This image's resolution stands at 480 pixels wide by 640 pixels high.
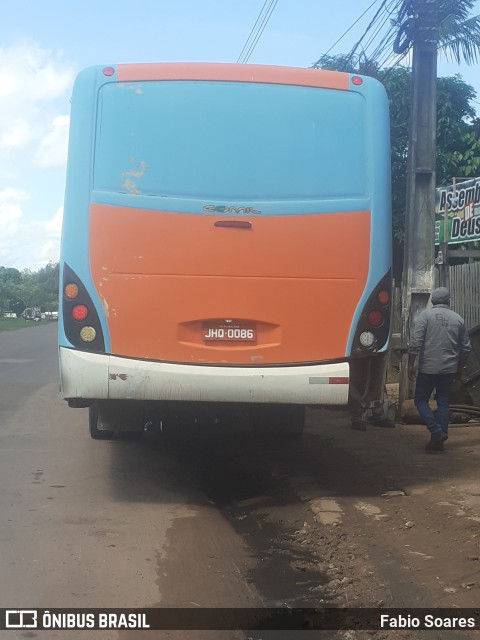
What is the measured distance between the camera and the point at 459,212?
14.8 meters

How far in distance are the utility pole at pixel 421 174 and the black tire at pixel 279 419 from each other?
3.25 m

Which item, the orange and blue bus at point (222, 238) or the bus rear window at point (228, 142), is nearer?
the orange and blue bus at point (222, 238)

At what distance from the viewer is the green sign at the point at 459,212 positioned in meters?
14.0

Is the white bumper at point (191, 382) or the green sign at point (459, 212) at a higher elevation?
the green sign at point (459, 212)

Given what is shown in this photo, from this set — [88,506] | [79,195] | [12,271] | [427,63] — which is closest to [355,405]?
[88,506]

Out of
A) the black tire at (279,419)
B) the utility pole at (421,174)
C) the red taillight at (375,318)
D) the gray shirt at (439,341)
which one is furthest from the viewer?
the utility pole at (421,174)

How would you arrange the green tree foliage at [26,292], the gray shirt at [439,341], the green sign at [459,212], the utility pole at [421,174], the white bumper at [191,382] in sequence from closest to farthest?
the white bumper at [191,382]
the gray shirt at [439,341]
the utility pole at [421,174]
the green sign at [459,212]
the green tree foliage at [26,292]

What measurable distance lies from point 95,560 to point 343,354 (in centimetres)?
237

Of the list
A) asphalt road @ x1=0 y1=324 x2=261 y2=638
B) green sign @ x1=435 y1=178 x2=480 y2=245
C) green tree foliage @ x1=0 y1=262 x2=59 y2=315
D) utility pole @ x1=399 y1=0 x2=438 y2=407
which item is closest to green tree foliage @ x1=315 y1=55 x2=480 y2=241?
green sign @ x1=435 y1=178 x2=480 y2=245

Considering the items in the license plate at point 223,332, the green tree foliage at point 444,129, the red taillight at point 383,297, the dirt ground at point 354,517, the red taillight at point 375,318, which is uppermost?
the green tree foliage at point 444,129

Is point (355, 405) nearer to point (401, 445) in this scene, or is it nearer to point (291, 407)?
point (291, 407)

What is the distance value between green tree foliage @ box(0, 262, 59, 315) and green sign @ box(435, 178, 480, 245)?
3559 inches

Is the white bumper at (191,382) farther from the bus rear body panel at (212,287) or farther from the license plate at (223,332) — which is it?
the license plate at (223,332)

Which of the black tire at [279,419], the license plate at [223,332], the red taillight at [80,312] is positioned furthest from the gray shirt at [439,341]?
the red taillight at [80,312]
